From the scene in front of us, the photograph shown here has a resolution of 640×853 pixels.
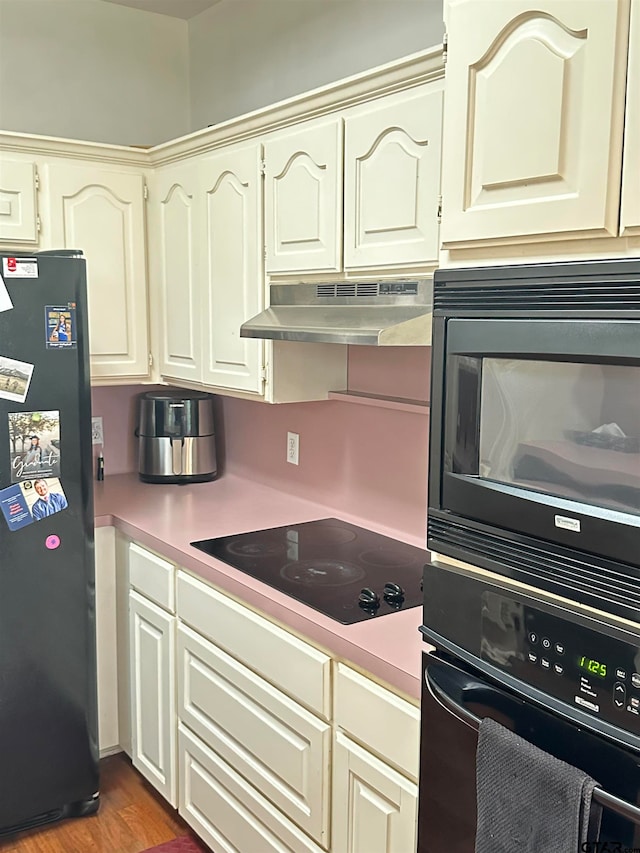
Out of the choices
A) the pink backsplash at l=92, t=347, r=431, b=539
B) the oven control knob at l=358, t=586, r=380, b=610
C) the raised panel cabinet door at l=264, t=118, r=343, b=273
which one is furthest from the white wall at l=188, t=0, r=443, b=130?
the oven control knob at l=358, t=586, r=380, b=610

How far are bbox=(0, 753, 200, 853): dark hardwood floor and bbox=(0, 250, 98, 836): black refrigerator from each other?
41 millimetres

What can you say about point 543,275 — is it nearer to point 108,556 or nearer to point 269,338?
point 269,338

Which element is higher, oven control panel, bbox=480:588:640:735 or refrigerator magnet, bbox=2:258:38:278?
refrigerator magnet, bbox=2:258:38:278

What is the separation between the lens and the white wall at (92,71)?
115 inches

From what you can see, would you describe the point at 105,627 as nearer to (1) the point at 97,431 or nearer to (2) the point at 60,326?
(1) the point at 97,431

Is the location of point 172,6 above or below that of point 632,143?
above

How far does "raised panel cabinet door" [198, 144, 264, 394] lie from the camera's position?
2.37 m

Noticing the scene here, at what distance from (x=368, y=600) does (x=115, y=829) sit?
1.26 m

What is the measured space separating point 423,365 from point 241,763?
1.19 m

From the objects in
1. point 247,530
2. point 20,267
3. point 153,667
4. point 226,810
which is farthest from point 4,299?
point 226,810

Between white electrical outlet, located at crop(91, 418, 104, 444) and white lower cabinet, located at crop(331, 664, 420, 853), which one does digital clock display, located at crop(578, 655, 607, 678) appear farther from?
white electrical outlet, located at crop(91, 418, 104, 444)

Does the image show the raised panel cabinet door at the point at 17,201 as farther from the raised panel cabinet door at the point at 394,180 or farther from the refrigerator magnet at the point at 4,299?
the raised panel cabinet door at the point at 394,180

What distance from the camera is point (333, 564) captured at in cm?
219

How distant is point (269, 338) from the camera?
2.20 m
